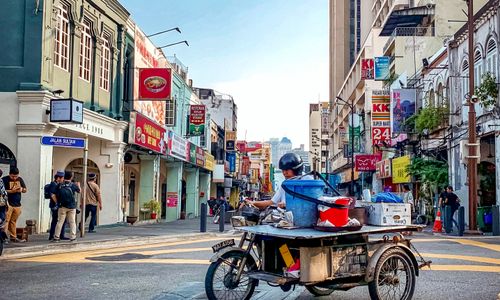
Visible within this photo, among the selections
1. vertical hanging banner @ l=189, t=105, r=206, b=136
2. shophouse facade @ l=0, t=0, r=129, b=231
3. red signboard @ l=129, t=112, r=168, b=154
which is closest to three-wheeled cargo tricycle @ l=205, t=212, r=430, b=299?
shophouse facade @ l=0, t=0, r=129, b=231

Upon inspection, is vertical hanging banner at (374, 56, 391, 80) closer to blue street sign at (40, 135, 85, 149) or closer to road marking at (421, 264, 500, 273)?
blue street sign at (40, 135, 85, 149)

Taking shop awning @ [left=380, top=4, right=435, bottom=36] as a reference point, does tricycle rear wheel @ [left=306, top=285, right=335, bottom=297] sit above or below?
below

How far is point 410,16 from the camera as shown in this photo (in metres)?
40.7

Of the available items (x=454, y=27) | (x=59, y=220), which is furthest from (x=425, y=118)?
(x=59, y=220)

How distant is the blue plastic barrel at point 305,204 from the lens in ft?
20.5

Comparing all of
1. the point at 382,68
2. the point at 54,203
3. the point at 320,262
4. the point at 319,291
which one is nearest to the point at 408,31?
the point at 382,68

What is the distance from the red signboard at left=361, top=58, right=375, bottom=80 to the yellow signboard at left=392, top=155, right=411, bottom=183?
59.5 ft

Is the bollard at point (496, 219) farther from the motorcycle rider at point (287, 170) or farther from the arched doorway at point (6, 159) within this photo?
the arched doorway at point (6, 159)

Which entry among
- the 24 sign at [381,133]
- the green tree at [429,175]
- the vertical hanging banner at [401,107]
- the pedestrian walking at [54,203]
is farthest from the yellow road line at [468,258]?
the 24 sign at [381,133]

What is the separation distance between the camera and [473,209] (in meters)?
19.1

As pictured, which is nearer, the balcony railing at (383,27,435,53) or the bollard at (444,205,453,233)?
the bollard at (444,205,453,233)

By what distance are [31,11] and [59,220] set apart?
674 cm

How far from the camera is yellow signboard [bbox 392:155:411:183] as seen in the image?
3158cm

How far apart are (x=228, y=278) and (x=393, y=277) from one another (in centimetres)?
185
